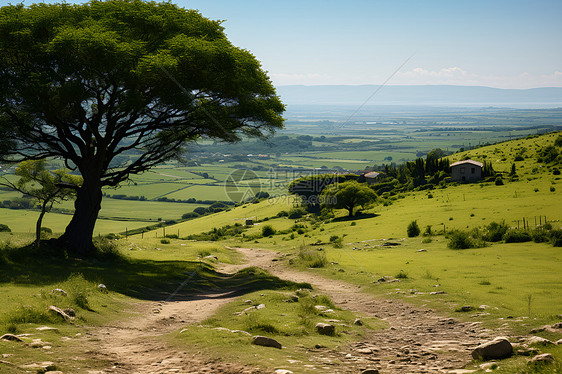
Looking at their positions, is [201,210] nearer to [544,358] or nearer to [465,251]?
[465,251]

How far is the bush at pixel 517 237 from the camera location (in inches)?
1190

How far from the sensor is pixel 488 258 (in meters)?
24.9

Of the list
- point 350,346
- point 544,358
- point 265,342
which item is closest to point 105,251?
point 265,342

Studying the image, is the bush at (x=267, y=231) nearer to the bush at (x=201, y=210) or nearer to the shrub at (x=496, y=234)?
the shrub at (x=496, y=234)

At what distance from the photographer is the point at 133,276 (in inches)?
773

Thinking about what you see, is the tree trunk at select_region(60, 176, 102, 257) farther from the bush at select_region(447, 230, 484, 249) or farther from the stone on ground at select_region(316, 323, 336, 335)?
the bush at select_region(447, 230, 484, 249)

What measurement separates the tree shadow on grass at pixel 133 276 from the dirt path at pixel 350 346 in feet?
6.72

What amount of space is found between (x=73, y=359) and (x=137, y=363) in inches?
44.2

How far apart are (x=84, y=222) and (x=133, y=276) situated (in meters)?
5.06

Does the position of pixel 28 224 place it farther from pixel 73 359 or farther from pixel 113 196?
pixel 73 359

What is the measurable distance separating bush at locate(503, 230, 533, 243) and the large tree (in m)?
17.5

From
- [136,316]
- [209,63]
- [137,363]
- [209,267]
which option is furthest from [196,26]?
[137,363]

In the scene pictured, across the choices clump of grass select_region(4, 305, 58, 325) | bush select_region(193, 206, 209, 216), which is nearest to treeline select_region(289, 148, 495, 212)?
bush select_region(193, 206, 209, 216)

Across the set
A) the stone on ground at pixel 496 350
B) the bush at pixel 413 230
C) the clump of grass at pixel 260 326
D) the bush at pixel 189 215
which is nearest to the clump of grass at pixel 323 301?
the clump of grass at pixel 260 326
